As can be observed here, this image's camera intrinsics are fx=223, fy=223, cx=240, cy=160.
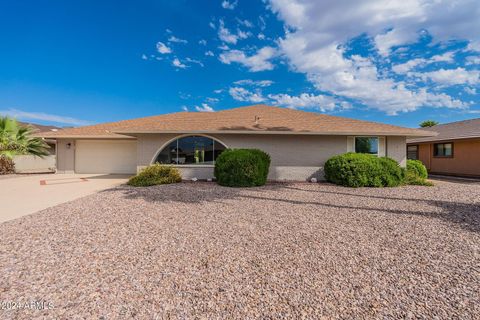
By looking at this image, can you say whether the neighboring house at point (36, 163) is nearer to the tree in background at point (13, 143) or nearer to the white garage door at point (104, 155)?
the tree in background at point (13, 143)


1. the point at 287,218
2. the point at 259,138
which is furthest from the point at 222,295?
the point at 259,138

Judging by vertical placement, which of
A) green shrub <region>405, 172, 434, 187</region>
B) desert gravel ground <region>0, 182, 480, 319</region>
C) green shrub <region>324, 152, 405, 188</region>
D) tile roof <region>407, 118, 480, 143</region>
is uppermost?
tile roof <region>407, 118, 480, 143</region>

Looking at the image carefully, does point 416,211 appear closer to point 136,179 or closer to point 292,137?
point 292,137

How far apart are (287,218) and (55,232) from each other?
4840 millimetres

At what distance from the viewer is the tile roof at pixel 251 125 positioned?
1127cm

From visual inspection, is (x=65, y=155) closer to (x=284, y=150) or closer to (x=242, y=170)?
(x=242, y=170)

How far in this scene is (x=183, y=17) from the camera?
46.5 ft

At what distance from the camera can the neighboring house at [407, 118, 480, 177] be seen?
14102 mm

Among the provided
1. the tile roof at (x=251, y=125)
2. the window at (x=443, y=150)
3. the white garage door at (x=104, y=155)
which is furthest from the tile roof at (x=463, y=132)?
the white garage door at (x=104, y=155)

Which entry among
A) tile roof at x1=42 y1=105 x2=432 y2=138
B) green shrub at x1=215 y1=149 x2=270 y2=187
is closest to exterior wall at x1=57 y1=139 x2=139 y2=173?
tile roof at x1=42 y1=105 x2=432 y2=138

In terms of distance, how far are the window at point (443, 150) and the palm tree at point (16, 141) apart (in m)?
28.8

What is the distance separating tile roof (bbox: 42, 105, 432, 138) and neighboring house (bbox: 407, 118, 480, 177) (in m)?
5.68

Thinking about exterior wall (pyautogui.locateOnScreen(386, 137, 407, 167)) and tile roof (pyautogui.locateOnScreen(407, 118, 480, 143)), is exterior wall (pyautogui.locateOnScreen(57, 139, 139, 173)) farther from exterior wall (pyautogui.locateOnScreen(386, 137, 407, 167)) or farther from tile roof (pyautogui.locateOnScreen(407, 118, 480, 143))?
tile roof (pyautogui.locateOnScreen(407, 118, 480, 143))

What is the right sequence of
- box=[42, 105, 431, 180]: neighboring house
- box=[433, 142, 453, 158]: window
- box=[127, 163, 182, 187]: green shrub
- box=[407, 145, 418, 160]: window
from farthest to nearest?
box=[407, 145, 418, 160]: window < box=[433, 142, 453, 158]: window < box=[42, 105, 431, 180]: neighboring house < box=[127, 163, 182, 187]: green shrub
